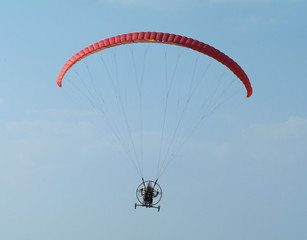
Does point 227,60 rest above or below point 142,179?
above

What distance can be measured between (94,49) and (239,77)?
28.2ft

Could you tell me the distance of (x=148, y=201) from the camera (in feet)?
122

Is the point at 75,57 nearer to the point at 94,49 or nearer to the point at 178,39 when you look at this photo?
the point at 94,49

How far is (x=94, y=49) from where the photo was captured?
37.2 m

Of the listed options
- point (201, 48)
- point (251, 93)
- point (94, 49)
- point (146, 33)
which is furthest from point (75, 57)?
point (251, 93)

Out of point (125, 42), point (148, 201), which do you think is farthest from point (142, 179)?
point (125, 42)

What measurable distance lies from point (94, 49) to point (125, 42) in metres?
2.02

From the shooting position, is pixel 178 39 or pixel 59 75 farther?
Answer: pixel 59 75

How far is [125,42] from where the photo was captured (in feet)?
119

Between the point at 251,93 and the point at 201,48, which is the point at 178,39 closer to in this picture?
the point at 201,48

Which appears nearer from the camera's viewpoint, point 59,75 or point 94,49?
point 94,49

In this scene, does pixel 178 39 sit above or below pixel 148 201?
above

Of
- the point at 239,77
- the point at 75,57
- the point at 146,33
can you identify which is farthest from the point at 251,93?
the point at 75,57

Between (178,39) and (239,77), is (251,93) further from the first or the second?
(178,39)
